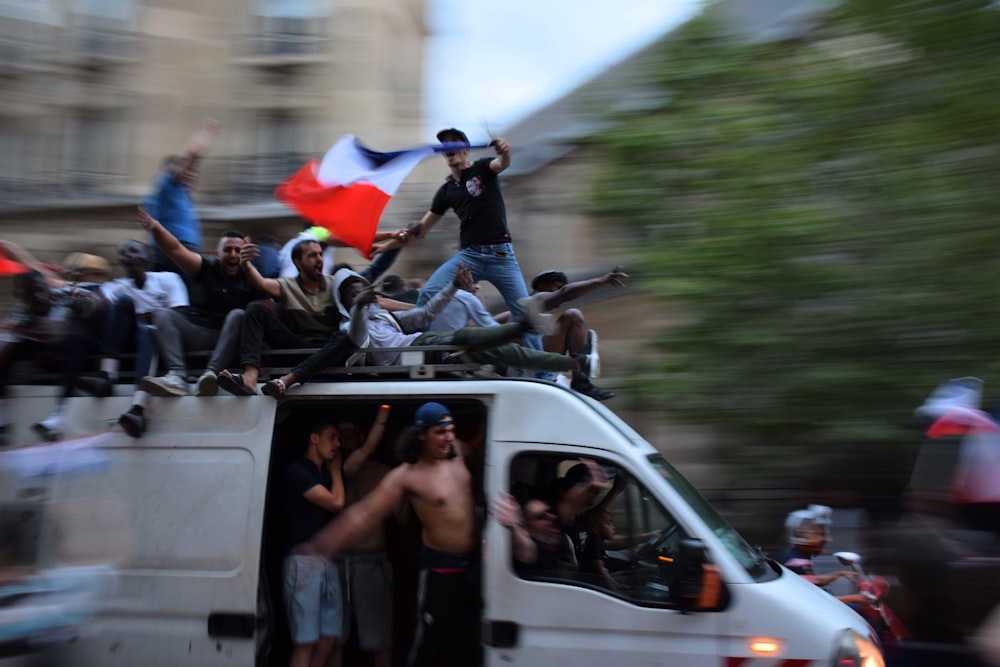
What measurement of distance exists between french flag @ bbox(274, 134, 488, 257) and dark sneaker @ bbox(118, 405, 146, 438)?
1.96 metres

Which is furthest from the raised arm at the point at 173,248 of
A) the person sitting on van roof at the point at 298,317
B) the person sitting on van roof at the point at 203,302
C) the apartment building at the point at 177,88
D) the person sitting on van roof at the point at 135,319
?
the apartment building at the point at 177,88

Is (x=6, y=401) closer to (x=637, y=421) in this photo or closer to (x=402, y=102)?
(x=637, y=421)

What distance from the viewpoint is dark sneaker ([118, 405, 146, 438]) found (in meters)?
5.00

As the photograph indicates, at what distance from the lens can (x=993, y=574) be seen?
3945mm

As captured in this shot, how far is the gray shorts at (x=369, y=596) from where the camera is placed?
5.28 metres

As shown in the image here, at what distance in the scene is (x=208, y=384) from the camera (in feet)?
16.5

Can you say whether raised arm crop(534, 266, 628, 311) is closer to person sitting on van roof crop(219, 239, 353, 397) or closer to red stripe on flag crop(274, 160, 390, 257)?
red stripe on flag crop(274, 160, 390, 257)

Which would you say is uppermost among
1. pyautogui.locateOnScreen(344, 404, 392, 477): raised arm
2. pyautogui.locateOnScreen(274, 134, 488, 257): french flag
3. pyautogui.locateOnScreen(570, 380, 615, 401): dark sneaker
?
pyautogui.locateOnScreen(274, 134, 488, 257): french flag

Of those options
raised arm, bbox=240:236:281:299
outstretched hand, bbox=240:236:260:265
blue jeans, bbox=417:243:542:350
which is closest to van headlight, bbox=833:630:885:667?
blue jeans, bbox=417:243:542:350

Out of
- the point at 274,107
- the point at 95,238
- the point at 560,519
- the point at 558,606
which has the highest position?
the point at 274,107

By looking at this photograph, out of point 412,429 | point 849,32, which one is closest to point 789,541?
point 412,429

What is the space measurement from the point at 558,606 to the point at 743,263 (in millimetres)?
3209

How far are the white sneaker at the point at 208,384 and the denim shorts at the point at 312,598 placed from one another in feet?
3.31

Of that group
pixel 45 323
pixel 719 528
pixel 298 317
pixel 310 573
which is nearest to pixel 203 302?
pixel 298 317
